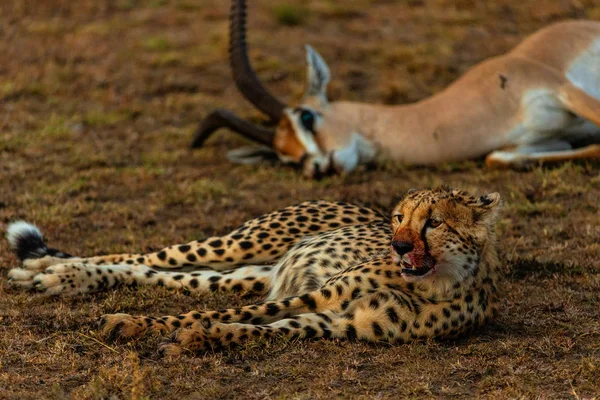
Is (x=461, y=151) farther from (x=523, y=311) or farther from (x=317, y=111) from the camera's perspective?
(x=523, y=311)

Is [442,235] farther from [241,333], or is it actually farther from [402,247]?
[241,333]

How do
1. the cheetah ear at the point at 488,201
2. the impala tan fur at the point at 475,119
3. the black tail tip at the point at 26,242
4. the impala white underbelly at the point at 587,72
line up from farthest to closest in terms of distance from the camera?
the impala white underbelly at the point at 587,72 → the impala tan fur at the point at 475,119 → the black tail tip at the point at 26,242 → the cheetah ear at the point at 488,201

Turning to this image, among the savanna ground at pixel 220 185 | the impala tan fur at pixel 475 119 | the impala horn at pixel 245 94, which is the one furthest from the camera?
the impala horn at pixel 245 94

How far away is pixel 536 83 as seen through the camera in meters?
8.30

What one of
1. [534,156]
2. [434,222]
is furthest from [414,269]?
[534,156]

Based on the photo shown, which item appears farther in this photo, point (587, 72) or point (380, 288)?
point (587, 72)

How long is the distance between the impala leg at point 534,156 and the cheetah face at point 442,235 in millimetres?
3855

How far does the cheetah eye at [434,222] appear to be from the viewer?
4.02m

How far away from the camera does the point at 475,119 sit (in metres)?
8.34

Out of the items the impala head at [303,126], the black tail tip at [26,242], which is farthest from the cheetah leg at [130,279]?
the impala head at [303,126]

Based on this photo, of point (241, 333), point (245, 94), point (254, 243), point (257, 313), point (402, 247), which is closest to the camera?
point (402, 247)

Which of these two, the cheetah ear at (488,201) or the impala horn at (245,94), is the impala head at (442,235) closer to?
the cheetah ear at (488,201)

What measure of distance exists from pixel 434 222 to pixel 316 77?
4812 millimetres

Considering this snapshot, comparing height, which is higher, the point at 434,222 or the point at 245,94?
the point at 434,222
